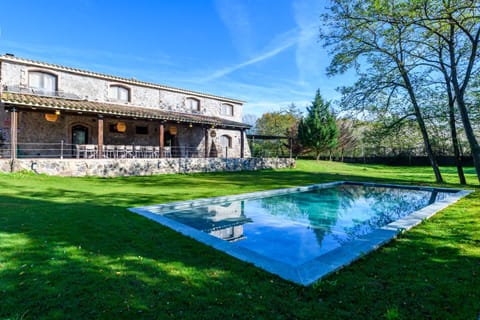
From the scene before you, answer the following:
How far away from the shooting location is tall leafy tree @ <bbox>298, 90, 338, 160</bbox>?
1151 inches

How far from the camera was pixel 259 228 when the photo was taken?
20.2 feet

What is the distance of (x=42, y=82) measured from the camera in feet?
51.0

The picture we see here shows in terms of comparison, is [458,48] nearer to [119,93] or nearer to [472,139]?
[472,139]

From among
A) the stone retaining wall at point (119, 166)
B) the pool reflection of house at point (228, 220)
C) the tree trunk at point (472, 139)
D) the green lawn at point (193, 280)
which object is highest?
the tree trunk at point (472, 139)

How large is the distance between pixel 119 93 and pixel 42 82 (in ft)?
14.1

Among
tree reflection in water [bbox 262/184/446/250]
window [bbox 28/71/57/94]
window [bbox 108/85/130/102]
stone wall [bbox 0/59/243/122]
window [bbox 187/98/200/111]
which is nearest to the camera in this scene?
tree reflection in water [bbox 262/184/446/250]

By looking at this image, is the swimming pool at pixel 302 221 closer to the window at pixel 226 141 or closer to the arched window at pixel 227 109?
the window at pixel 226 141

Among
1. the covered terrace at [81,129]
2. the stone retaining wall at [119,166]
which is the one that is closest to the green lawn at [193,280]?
the stone retaining wall at [119,166]

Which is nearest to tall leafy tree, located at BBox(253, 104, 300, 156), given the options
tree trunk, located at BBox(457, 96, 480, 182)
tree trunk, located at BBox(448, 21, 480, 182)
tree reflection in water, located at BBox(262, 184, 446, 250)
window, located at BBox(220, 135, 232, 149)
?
window, located at BBox(220, 135, 232, 149)

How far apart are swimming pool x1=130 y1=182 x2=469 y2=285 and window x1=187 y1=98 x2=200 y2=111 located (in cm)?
1387

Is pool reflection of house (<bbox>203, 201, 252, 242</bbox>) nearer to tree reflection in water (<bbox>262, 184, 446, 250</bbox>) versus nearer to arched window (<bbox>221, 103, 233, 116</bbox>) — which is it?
tree reflection in water (<bbox>262, 184, 446, 250</bbox>)

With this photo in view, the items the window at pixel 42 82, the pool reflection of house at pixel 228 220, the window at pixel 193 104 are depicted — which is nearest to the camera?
the pool reflection of house at pixel 228 220

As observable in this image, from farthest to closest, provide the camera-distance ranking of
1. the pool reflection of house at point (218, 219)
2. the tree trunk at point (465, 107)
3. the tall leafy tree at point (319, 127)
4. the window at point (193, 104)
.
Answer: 1. the tall leafy tree at point (319, 127)
2. the window at point (193, 104)
3. the tree trunk at point (465, 107)
4. the pool reflection of house at point (218, 219)

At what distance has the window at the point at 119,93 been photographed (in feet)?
59.7
